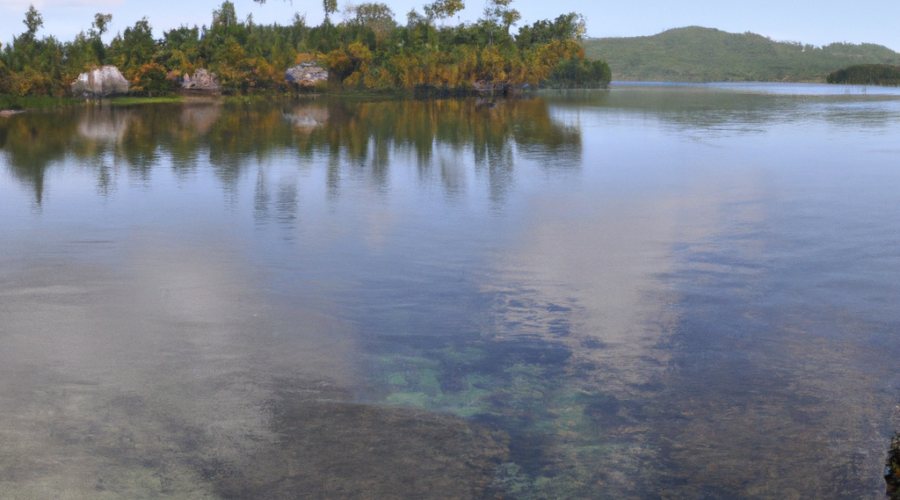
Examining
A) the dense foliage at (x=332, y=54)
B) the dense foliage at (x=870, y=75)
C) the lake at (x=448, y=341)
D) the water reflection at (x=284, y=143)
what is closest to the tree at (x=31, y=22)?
the dense foliage at (x=332, y=54)

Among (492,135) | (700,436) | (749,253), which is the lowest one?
(700,436)

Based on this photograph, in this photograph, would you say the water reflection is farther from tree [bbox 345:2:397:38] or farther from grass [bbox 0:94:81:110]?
tree [bbox 345:2:397:38]

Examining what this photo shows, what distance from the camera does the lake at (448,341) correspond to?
19.3 feet

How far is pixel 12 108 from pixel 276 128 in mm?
27116

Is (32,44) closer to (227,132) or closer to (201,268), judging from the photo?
(227,132)

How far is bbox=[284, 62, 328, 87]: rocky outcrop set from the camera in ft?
319

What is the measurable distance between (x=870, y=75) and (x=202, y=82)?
6237 inches

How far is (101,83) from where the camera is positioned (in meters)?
70.1

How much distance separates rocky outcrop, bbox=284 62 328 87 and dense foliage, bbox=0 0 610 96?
1028 millimetres

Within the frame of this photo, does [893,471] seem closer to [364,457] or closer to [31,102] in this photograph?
[364,457]

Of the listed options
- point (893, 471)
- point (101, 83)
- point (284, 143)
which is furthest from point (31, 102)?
point (893, 471)

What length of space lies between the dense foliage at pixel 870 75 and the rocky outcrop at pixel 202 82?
496 feet

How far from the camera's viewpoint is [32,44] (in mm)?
76500

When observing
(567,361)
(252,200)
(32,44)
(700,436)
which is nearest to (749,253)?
(567,361)
